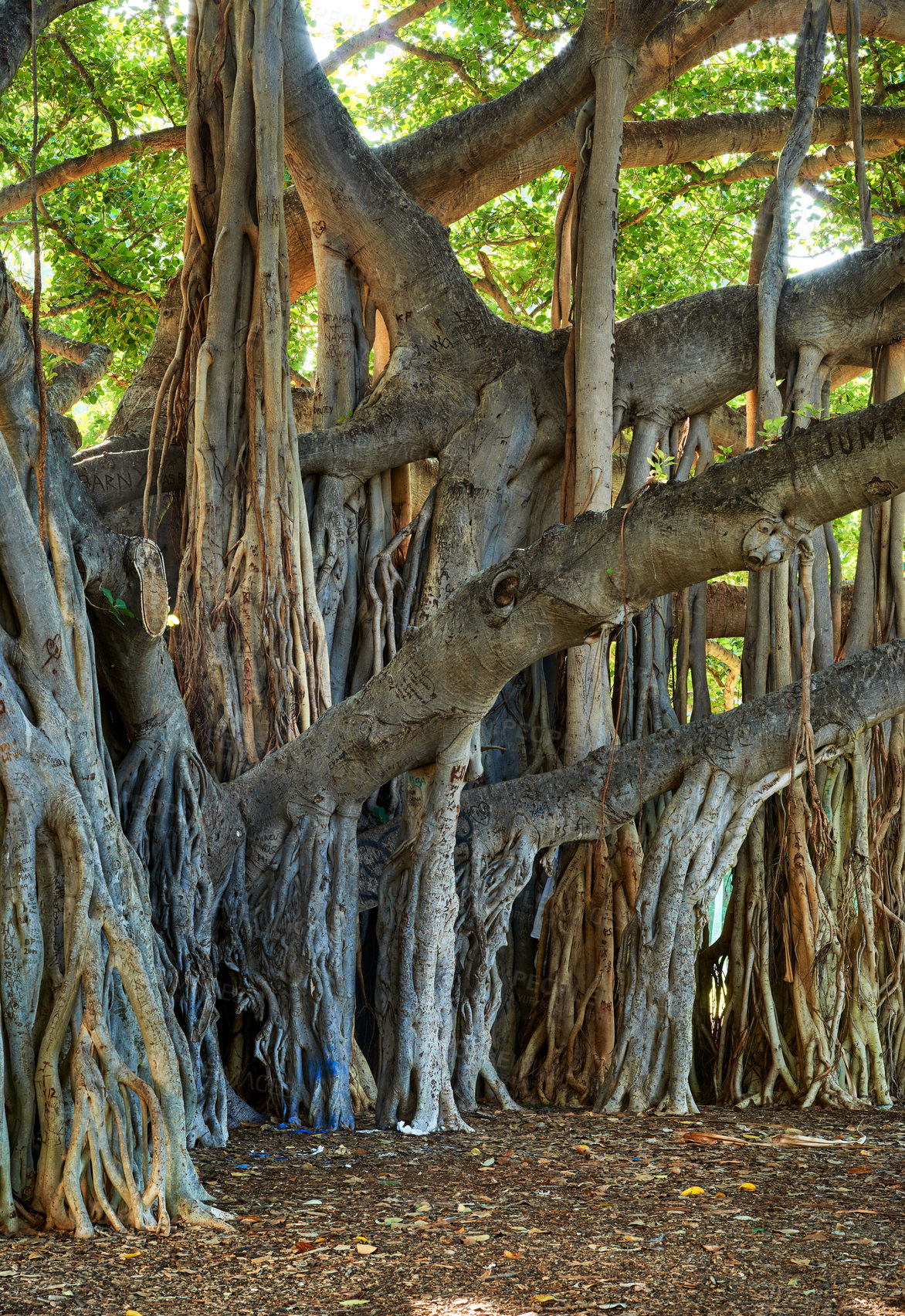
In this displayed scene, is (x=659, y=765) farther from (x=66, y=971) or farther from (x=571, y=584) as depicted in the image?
(x=66, y=971)

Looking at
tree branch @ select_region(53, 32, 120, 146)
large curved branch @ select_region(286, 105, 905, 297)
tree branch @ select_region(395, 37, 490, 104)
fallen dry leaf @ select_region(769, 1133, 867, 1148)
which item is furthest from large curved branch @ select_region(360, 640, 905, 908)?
tree branch @ select_region(395, 37, 490, 104)

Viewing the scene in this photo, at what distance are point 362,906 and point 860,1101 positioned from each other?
208cm

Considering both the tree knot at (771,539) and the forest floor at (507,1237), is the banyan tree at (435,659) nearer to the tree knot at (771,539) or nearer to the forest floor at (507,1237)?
the tree knot at (771,539)

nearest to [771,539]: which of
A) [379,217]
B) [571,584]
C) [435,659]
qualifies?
[571,584]

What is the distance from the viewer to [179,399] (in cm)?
559

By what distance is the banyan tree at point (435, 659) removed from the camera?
337 centimetres

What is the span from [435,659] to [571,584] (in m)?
0.61

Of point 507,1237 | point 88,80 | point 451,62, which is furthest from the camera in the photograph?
point 451,62

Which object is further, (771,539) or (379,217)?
(379,217)

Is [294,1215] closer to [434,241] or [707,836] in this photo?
[707,836]

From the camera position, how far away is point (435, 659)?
399 centimetres

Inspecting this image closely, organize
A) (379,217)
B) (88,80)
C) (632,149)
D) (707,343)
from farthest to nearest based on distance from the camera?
(88,80), (632,149), (379,217), (707,343)

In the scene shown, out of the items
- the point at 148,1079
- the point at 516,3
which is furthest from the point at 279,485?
the point at 516,3

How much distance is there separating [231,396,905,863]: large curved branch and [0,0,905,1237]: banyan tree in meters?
0.01
